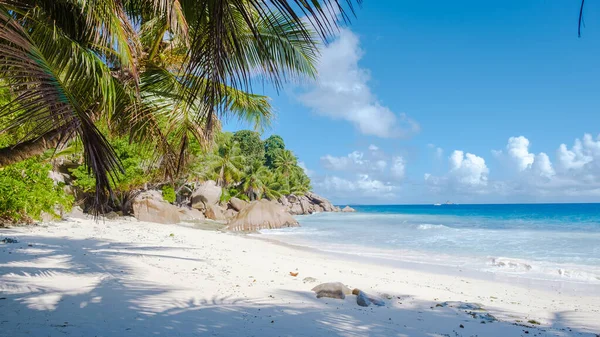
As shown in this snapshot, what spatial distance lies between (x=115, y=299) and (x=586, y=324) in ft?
21.9

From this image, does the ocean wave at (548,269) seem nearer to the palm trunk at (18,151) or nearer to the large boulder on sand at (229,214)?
the palm trunk at (18,151)

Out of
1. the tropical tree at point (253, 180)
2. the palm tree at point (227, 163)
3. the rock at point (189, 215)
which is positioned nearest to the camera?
the rock at point (189, 215)

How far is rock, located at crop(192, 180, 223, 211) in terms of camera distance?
30469 millimetres

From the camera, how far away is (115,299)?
4.84 metres

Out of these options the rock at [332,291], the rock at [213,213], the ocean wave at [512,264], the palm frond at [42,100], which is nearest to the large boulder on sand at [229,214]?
the rock at [213,213]

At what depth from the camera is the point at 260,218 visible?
23219 mm

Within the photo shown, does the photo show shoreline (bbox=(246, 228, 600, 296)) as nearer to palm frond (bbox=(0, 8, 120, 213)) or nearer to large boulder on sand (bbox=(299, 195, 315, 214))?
palm frond (bbox=(0, 8, 120, 213))

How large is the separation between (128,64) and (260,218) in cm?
1893

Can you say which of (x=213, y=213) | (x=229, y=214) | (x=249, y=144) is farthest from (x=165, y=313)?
(x=249, y=144)

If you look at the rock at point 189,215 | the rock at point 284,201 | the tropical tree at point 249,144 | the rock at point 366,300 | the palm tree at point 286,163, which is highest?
the tropical tree at point 249,144

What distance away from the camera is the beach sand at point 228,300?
13.5 feet

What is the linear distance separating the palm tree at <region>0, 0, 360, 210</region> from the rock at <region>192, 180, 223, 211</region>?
23.7m

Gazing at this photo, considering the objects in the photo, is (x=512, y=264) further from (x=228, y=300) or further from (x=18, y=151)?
(x=18, y=151)

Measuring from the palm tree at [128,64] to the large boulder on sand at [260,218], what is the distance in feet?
47.6
